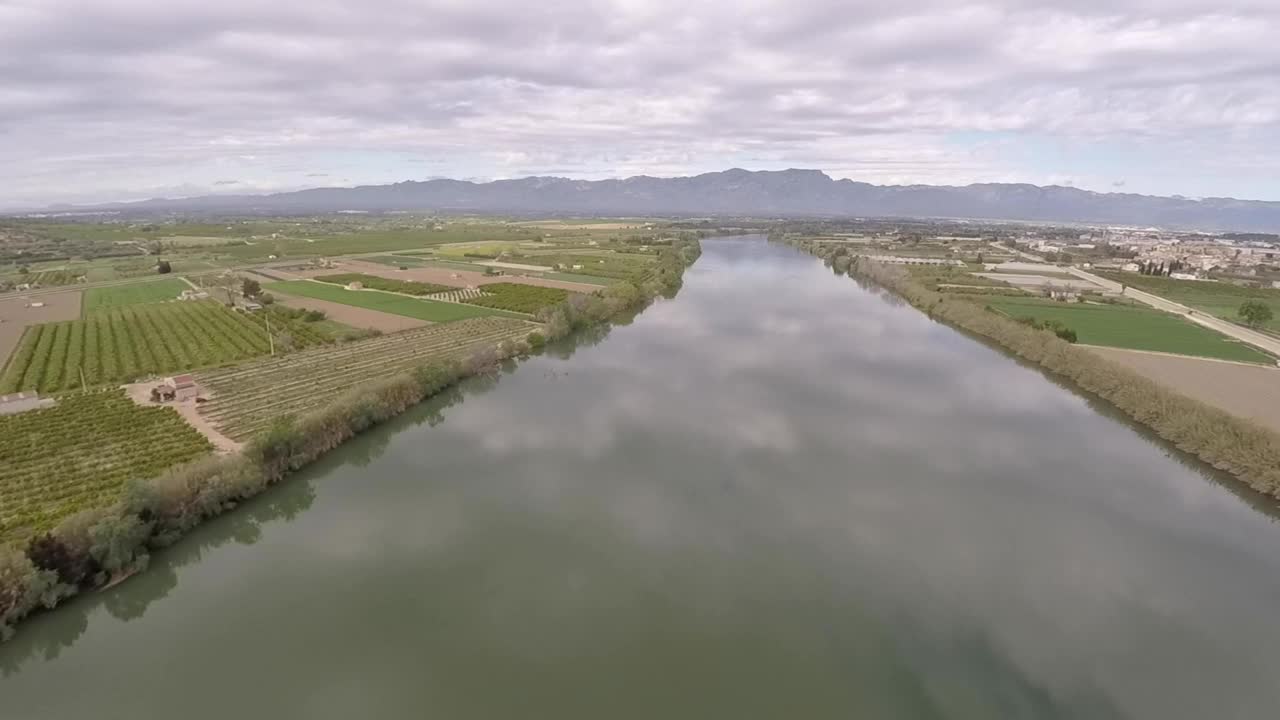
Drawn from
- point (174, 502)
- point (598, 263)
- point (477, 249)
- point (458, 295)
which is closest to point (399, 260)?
point (477, 249)

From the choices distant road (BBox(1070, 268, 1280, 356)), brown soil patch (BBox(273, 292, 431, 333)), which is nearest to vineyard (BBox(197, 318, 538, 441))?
brown soil patch (BBox(273, 292, 431, 333))

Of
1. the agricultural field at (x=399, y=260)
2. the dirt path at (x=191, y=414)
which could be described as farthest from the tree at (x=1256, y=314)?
the agricultural field at (x=399, y=260)

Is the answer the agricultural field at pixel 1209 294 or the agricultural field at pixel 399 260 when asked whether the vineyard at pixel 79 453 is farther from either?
the agricultural field at pixel 1209 294

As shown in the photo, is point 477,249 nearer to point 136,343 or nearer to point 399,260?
point 399,260

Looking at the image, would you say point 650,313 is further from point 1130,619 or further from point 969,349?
point 1130,619

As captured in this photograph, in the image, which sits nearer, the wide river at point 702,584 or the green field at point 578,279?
the wide river at point 702,584
